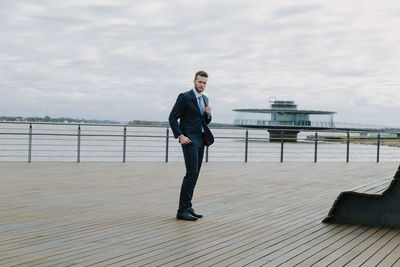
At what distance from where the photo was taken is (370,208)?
5.26 meters

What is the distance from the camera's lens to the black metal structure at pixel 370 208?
16.6 feet

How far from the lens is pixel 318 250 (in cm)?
416

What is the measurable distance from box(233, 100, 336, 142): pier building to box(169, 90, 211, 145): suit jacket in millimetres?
70722

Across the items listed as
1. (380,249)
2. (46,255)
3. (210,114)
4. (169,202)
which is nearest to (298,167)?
(169,202)

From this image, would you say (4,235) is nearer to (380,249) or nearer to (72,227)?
(72,227)

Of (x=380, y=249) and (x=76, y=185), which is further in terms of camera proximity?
(x=76, y=185)

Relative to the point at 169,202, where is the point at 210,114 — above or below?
above

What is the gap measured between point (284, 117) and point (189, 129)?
7361cm

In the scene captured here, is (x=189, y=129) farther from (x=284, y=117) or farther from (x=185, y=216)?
(x=284, y=117)

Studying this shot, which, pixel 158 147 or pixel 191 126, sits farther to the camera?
pixel 158 147

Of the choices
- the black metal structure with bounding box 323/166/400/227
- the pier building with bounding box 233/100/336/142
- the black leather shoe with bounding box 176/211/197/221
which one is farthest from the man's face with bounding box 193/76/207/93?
the pier building with bounding box 233/100/336/142

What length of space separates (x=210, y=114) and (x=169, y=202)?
1.73 meters

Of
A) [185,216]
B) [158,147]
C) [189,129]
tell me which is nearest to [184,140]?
[189,129]

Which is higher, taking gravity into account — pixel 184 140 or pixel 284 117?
pixel 284 117
